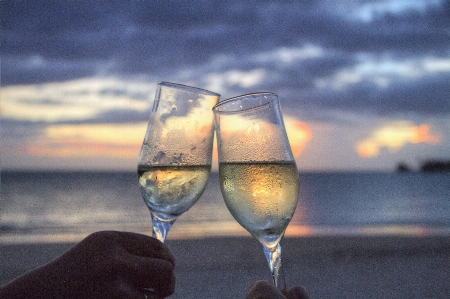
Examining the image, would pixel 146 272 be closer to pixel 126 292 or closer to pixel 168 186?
pixel 126 292

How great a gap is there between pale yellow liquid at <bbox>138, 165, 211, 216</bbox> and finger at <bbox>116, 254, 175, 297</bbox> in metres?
0.25

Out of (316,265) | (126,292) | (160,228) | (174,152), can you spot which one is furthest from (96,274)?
(316,265)

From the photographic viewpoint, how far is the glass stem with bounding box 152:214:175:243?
138 centimetres

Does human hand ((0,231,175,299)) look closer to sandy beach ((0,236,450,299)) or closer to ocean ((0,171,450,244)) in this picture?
sandy beach ((0,236,450,299))

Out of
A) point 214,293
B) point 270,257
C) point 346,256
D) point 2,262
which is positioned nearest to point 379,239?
point 346,256

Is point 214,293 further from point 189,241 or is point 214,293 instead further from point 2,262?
point 2,262

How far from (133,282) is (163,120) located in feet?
1.75

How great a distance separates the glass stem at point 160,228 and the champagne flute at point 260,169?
9.1 inches

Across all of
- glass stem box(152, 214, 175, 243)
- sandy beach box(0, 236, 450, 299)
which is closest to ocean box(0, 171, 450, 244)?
sandy beach box(0, 236, 450, 299)

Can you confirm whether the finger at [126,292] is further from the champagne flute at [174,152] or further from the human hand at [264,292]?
the human hand at [264,292]

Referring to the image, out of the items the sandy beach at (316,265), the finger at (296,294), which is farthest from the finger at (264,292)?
the sandy beach at (316,265)

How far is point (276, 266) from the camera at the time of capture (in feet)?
3.94

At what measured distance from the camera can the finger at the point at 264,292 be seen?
90cm

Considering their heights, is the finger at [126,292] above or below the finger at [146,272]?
below
